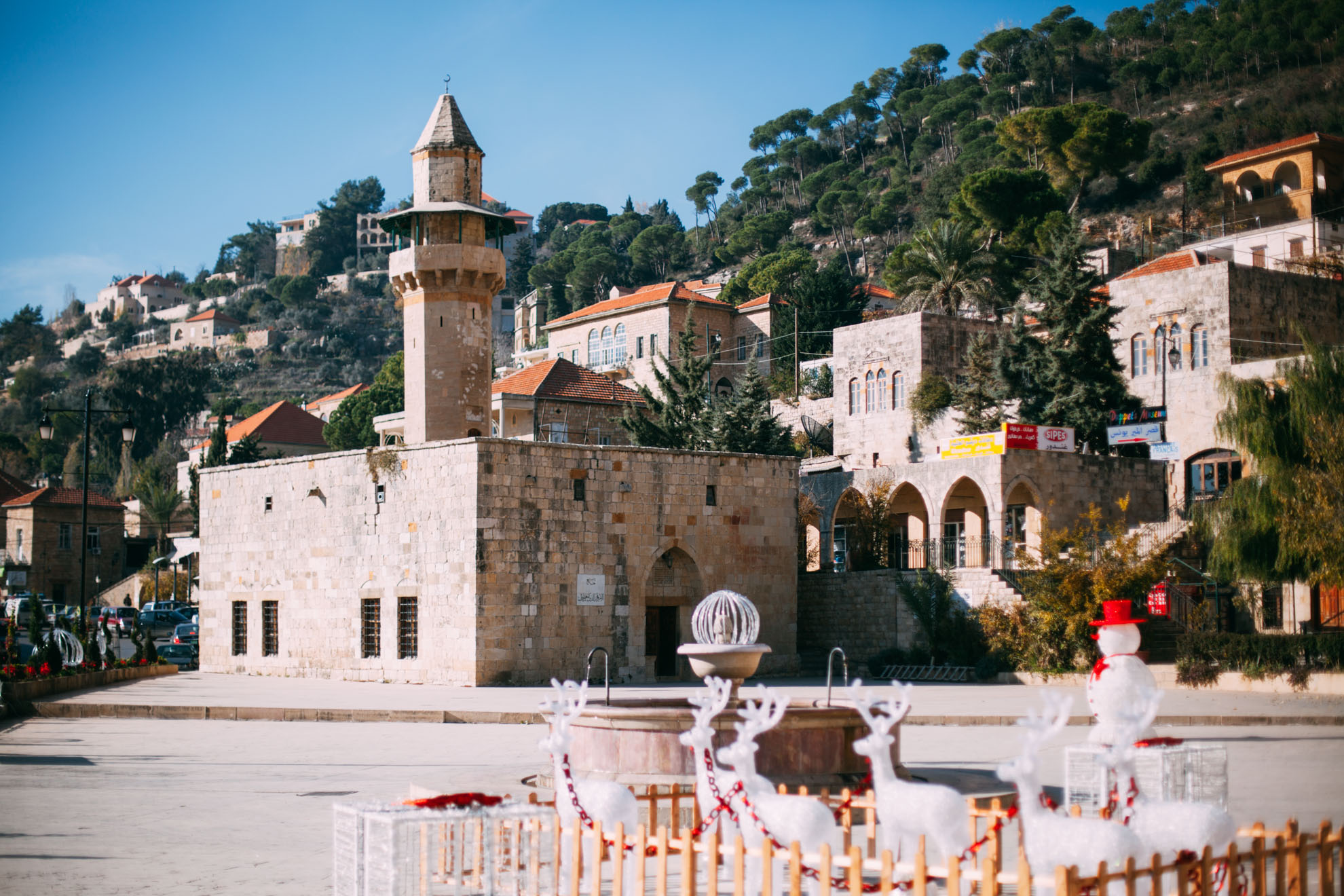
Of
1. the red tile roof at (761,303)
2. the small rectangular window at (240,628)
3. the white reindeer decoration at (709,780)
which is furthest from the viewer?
the red tile roof at (761,303)

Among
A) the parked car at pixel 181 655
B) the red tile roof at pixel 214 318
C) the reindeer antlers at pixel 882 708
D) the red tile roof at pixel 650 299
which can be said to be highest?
the red tile roof at pixel 214 318

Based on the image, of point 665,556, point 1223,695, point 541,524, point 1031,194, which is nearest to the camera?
point 1223,695

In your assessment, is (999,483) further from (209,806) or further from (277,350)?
(277,350)

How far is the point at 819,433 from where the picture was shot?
48.5 metres

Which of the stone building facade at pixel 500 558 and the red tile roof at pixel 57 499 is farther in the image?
the red tile roof at pixel 57 499

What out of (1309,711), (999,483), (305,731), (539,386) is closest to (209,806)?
(305,731)

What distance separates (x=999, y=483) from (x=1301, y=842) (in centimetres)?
2416

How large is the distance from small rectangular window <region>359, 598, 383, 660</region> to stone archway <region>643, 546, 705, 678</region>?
562cm

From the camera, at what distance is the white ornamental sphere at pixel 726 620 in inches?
498

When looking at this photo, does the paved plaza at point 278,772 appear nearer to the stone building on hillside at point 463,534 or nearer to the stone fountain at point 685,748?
the stone fountain at point 685,748

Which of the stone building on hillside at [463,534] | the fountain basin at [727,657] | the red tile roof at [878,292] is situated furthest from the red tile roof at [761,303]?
the fountain basin at [727,657]

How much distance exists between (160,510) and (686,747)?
2520 inches

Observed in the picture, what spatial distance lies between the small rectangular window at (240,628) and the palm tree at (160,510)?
3635 cm

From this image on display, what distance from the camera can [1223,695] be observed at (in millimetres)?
22156
